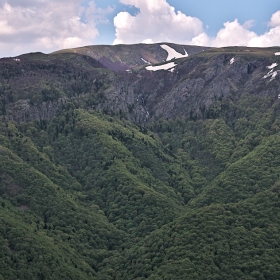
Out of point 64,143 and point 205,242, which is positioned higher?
point 64,143

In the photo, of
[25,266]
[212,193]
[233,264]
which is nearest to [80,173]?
[212,193]

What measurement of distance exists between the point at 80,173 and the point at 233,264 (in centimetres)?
8183

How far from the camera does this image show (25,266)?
119 meters

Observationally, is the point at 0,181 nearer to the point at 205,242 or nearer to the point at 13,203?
the point at 13,203

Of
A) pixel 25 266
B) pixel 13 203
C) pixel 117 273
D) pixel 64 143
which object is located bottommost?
pixel 117 273

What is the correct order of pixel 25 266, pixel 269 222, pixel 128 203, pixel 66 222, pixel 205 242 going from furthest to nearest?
pixel 128 203 < pixel 66 222 < pixel 269 222 < pixel 205 242 < pixel 25 266

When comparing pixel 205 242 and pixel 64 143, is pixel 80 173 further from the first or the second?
pixel 205 242

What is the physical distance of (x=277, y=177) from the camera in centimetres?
17262

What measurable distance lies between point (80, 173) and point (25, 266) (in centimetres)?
7001

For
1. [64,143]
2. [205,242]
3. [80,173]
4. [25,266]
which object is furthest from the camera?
[64,143]

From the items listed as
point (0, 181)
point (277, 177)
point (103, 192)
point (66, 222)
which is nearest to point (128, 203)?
point (103, 192)

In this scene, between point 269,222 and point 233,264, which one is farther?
point 269,222

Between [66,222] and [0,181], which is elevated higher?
[0,181]

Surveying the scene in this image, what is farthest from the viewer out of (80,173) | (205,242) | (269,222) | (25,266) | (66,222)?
(80,173)
